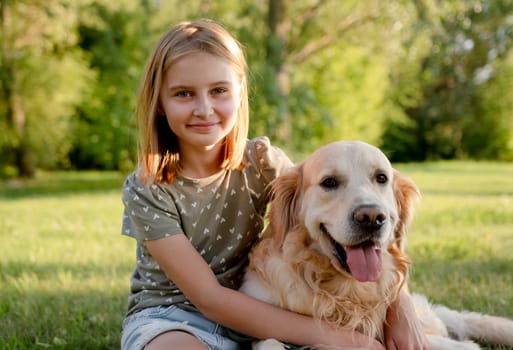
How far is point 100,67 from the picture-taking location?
67.0 ft

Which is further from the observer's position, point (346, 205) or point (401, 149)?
point (401, 149)

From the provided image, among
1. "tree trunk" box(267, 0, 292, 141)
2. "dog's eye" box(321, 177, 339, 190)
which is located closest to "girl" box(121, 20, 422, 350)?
"dog's eye" box(321, 177, 339, 190)

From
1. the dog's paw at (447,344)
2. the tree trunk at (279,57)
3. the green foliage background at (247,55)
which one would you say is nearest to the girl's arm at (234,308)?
the dog's paw at (447,344)

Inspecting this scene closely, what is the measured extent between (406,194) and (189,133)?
3.49ft

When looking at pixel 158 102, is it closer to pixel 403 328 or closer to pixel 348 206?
pixel 348 206

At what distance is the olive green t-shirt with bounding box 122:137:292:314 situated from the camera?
2625 mm

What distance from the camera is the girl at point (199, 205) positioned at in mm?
2494

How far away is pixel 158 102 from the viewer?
2.73 m

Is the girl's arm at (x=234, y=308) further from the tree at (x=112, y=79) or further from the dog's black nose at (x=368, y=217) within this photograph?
A: the tree at (x=112, y=79)

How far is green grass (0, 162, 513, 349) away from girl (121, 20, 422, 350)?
59cm

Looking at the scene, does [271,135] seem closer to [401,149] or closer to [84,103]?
[84,103]

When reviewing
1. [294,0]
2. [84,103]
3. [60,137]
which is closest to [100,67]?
[84,103]

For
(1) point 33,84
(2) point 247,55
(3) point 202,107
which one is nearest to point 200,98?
(3) point 202,107

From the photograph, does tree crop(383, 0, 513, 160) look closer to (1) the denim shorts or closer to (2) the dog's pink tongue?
(1) the denim shorts
